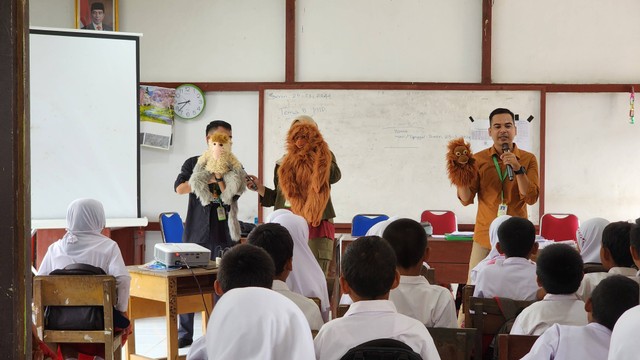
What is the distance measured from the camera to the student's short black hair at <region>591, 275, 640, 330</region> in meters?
1.99

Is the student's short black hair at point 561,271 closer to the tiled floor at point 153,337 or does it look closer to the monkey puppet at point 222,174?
the monkey puppet at point 222,174

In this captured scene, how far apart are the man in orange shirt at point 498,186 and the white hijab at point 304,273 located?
1.12 m

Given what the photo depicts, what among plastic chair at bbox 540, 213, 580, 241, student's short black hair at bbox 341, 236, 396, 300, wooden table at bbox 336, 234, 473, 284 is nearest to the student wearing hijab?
wooden table at bbox 336, 234, 473, 284

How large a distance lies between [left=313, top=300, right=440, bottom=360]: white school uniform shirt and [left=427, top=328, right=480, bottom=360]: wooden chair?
1.13 feet

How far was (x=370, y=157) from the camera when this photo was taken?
743 centimetres

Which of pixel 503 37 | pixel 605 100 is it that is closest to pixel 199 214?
pixel 503 37

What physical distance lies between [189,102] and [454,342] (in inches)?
224

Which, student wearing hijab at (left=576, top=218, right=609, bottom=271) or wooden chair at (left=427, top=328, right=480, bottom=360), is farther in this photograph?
student wearing hijab at (left=576, top=218, right=609, bottom=271)

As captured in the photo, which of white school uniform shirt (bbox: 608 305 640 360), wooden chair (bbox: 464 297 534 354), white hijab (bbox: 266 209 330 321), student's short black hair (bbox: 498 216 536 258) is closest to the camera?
white school uniform shirt (bbox: 608 305 640 360)

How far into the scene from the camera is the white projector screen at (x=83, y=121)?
5.45 m

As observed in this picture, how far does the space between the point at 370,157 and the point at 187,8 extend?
2465 mm

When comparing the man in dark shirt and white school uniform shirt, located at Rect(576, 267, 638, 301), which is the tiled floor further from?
white school uniform shirt, located at Rect(576, 267, 638, 301)

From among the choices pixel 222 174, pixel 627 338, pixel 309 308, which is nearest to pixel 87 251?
pixel 222 174
